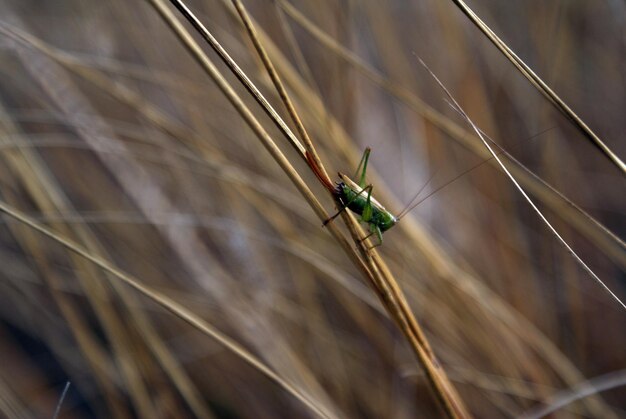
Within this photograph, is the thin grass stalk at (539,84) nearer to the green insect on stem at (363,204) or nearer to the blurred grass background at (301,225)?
the green insect on stem at (363,204)

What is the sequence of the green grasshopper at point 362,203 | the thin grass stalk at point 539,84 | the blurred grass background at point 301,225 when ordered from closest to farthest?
the thin grass stalk at point 539,84, the green grasshopper at point 362,203, the blurred grass background at point 301,225

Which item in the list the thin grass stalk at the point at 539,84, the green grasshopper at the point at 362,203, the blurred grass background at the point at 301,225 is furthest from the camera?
the blurred grass background at the point at 301,225

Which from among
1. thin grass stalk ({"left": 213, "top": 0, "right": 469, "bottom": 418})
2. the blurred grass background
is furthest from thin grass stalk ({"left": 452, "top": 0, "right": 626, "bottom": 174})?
the blurred grass background

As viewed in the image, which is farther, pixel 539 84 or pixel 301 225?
pixel 301 225

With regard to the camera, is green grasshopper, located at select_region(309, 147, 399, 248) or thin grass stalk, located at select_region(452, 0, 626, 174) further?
green grasshopper, located at select_region(309, 147, 399, 248)

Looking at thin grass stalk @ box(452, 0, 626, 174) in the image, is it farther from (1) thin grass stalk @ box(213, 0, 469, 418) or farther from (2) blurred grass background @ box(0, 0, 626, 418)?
(2) blurred grass background @ box(0, 0, 626, 418)

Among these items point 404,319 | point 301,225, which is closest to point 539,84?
point 404,319

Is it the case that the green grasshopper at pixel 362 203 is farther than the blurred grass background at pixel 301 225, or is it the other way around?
the blurred grass background at pixel 301 225

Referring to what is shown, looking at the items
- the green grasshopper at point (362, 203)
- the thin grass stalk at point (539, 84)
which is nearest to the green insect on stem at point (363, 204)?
the green grasshopper at point (362, 203)

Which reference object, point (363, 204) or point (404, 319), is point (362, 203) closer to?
point (363, 204)

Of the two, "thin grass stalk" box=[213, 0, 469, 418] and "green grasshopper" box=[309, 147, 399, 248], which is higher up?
"green grasshopper" box=[309, 147, 399, 248]
